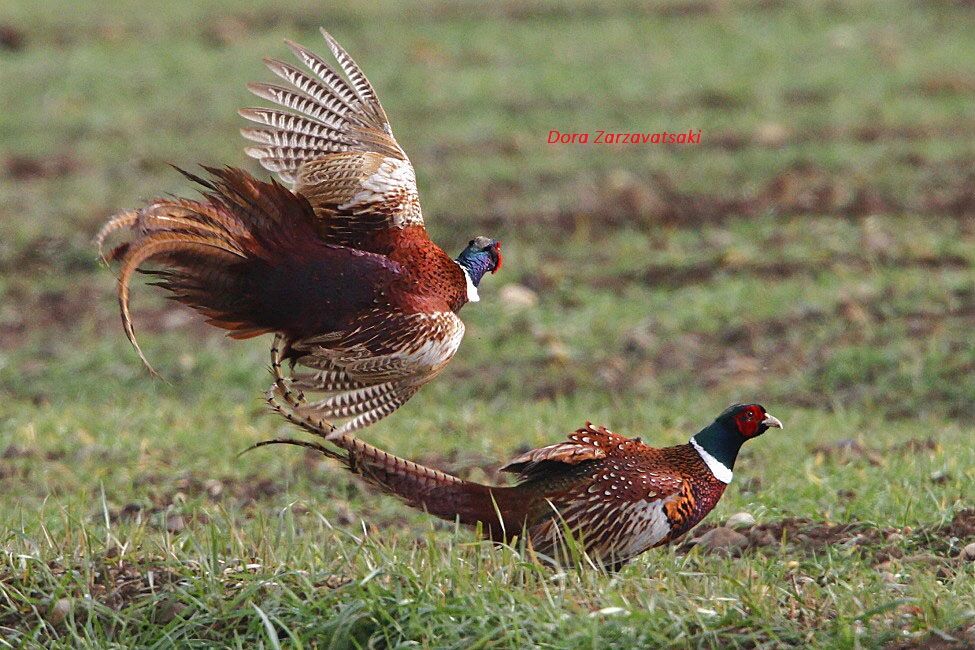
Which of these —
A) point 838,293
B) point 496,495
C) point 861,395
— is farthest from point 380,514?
point 838,293

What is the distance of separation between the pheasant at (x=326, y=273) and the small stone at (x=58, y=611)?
0.91 meters

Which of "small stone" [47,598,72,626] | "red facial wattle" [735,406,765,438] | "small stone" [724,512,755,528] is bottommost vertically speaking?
"small stone" [47,598,72,626]

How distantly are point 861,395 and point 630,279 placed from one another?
1877 millimetres

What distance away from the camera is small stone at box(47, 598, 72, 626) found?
161 inches

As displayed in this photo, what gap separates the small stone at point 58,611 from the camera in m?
4.08

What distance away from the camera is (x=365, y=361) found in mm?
4695

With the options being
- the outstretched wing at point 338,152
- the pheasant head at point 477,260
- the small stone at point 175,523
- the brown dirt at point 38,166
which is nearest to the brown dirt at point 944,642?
the pheasant head at point 477,260

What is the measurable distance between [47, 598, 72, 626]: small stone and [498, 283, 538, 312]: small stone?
4.51m

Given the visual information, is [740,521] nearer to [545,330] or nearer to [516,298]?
[545,330]

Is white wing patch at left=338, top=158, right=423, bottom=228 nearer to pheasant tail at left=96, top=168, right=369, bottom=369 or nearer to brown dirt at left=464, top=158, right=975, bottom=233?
pheasant tail at left=96, top=168, right=369, bottom=369

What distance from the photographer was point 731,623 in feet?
12.8

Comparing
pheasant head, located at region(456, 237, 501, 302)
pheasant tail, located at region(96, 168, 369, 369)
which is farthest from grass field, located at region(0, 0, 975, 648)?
pheasant head, located at region(456, 237, 501, 302)

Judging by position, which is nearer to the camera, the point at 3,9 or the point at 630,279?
the point at 630,279

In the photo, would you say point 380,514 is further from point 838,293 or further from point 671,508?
point 838,293
